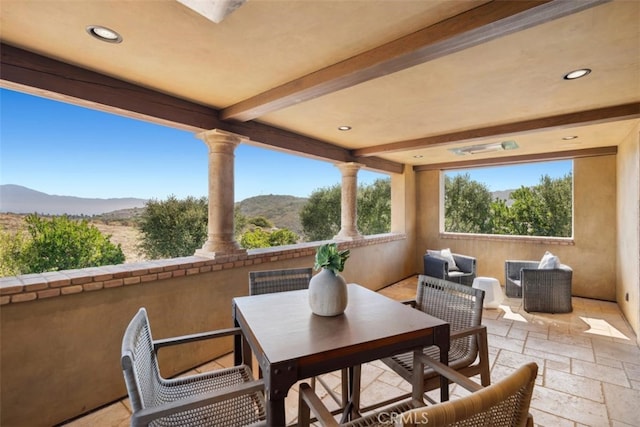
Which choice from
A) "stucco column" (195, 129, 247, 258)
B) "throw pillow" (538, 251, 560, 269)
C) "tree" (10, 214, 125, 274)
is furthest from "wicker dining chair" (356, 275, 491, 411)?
"tree" (10, 214, 125, 274)

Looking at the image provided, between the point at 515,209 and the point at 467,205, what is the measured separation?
3.94 feet

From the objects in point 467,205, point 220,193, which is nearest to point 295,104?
point 220,193

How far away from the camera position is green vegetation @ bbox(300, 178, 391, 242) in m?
10.9

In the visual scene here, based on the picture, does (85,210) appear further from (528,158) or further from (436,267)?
(528,158)

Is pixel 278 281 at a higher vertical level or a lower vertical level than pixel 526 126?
lower

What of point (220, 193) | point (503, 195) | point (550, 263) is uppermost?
point (503, 195)

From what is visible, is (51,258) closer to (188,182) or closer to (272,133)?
(188,182)

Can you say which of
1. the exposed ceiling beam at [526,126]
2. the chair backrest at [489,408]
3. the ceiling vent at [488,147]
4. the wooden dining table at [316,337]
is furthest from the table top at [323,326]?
the ceiling vent at [488,147]

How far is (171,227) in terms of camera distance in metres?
8.34

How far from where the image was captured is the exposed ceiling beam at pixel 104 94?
5.74ft

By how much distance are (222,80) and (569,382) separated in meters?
3.66

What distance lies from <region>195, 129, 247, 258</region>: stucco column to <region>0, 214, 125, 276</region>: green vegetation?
5.18 meters

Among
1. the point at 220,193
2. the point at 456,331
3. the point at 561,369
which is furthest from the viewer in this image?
the point at 220,193

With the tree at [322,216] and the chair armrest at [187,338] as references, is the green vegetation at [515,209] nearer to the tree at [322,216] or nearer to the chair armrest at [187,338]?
the tree at [322,216]
